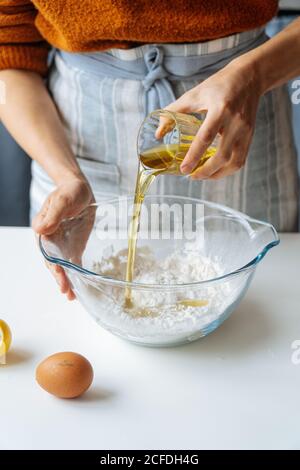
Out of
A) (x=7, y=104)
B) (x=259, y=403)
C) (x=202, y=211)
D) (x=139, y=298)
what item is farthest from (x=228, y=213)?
(x=7, y=104)

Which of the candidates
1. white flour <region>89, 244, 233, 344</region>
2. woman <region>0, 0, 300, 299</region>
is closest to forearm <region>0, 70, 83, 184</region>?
woman <region>0, 0, 300, 299</region>

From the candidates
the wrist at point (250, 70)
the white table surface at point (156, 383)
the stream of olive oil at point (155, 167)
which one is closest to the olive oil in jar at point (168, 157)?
the stream of olive oil at point (155, 167)

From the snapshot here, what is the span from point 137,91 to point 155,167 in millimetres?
383

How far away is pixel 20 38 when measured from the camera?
4.79 ft

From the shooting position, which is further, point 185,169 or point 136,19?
point 136,19

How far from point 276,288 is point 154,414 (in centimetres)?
43

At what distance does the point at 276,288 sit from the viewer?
1.26 metres

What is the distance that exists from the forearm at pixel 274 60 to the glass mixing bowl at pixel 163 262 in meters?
0.25

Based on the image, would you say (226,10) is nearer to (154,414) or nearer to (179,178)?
(179,178)

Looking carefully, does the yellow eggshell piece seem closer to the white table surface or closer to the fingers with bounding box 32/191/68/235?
the white table surface

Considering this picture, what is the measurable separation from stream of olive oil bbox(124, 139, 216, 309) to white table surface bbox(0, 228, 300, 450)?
96 mm

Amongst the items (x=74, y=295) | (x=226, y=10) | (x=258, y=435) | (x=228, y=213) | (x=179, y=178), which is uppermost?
(x=226, y=10)

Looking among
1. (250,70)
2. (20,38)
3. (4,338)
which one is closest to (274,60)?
(250,70)

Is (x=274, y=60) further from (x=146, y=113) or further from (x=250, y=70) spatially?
(x=146, y=113)
